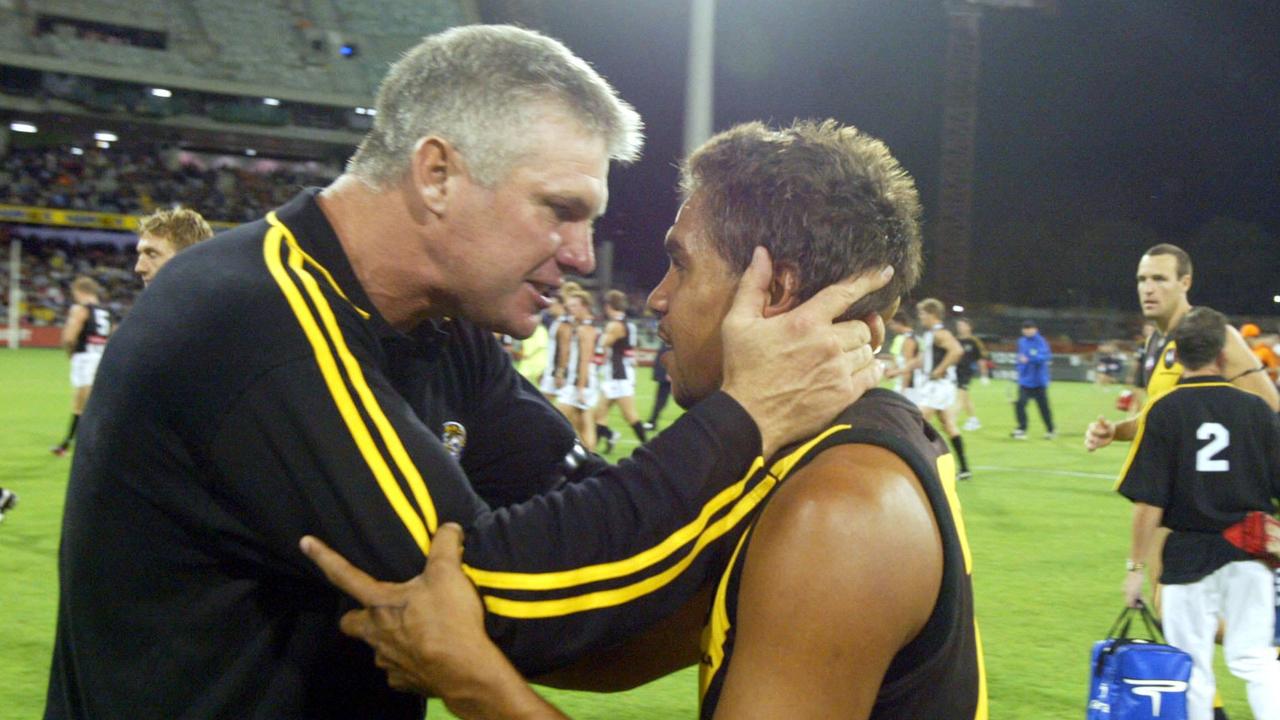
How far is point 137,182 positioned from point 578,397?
1474 inches

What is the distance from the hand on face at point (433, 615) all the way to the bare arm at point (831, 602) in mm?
371

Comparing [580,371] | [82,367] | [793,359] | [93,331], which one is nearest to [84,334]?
[93,331]

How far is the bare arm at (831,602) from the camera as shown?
1.56 metres

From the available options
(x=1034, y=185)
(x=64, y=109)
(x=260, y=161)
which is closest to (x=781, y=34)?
(x=1034, y=185)

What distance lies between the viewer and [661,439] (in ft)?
5.84

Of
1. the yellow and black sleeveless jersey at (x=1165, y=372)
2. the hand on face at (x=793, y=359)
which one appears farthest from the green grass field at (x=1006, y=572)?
the hand on face at (x=793, y=359)

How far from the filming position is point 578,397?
1433 centimetres

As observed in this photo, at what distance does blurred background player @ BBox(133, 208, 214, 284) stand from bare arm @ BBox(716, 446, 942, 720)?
5536 millimetres

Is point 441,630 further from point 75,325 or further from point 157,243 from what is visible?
point 75,325

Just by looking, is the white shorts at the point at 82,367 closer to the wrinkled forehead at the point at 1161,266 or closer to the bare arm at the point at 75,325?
the bare arm at the point at 75,325

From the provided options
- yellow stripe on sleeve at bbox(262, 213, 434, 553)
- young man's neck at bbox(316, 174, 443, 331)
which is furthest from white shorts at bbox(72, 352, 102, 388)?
yellow stripe on sleeve at bbox(262, 213, 434, 553)

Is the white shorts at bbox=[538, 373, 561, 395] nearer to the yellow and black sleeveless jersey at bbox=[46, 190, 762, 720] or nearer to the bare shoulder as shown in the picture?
the yellow and black sleeveless jersey at bbox=[46, 190, 762, 720]

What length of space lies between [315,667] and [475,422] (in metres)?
0.74

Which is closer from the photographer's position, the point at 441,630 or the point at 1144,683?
the point at 441,630
